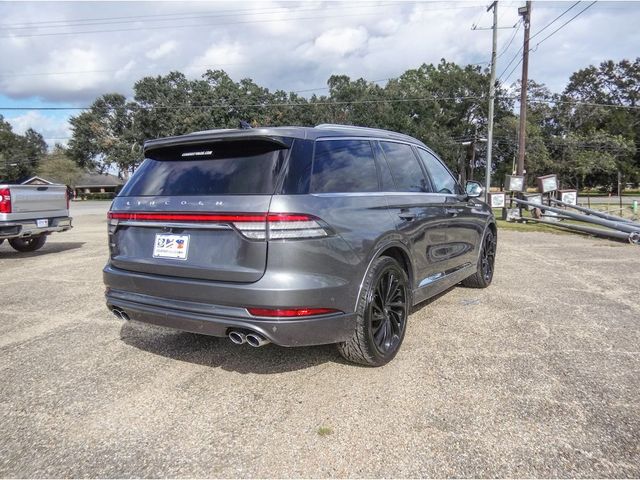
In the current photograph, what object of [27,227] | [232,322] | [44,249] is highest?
[27,227]

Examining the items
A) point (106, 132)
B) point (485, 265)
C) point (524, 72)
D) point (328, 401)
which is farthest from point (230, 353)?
point (106, 132)

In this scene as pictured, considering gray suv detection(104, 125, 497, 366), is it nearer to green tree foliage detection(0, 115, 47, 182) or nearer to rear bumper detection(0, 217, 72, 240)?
rear bumper detection(0, 217, 72, 240)

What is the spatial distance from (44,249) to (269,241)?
9.84m

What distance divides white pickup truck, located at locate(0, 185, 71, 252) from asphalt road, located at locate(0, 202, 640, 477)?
420 cm

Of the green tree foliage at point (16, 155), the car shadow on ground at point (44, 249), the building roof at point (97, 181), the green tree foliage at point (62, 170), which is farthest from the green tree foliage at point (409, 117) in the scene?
the car shadow on ground at point (44, 249)

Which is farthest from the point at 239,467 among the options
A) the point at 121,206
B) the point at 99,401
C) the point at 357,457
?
the point at 121,206

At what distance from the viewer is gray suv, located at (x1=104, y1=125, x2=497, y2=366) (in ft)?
8.92

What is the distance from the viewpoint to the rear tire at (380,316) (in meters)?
3.14

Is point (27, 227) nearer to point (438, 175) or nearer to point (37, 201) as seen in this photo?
point (37, 201)

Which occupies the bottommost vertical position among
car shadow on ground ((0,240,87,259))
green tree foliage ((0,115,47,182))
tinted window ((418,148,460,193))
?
Result: car shadow on ground ((0,240,87,259))

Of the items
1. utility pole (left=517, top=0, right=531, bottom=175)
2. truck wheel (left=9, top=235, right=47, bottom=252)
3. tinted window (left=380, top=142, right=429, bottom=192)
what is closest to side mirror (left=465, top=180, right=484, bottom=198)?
tinted window (left=380, top=142, right=429, bottom=192)

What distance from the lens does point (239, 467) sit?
2268 mm

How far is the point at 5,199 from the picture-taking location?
8188 millimetres

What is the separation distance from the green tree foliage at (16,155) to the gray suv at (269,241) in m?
96.0
